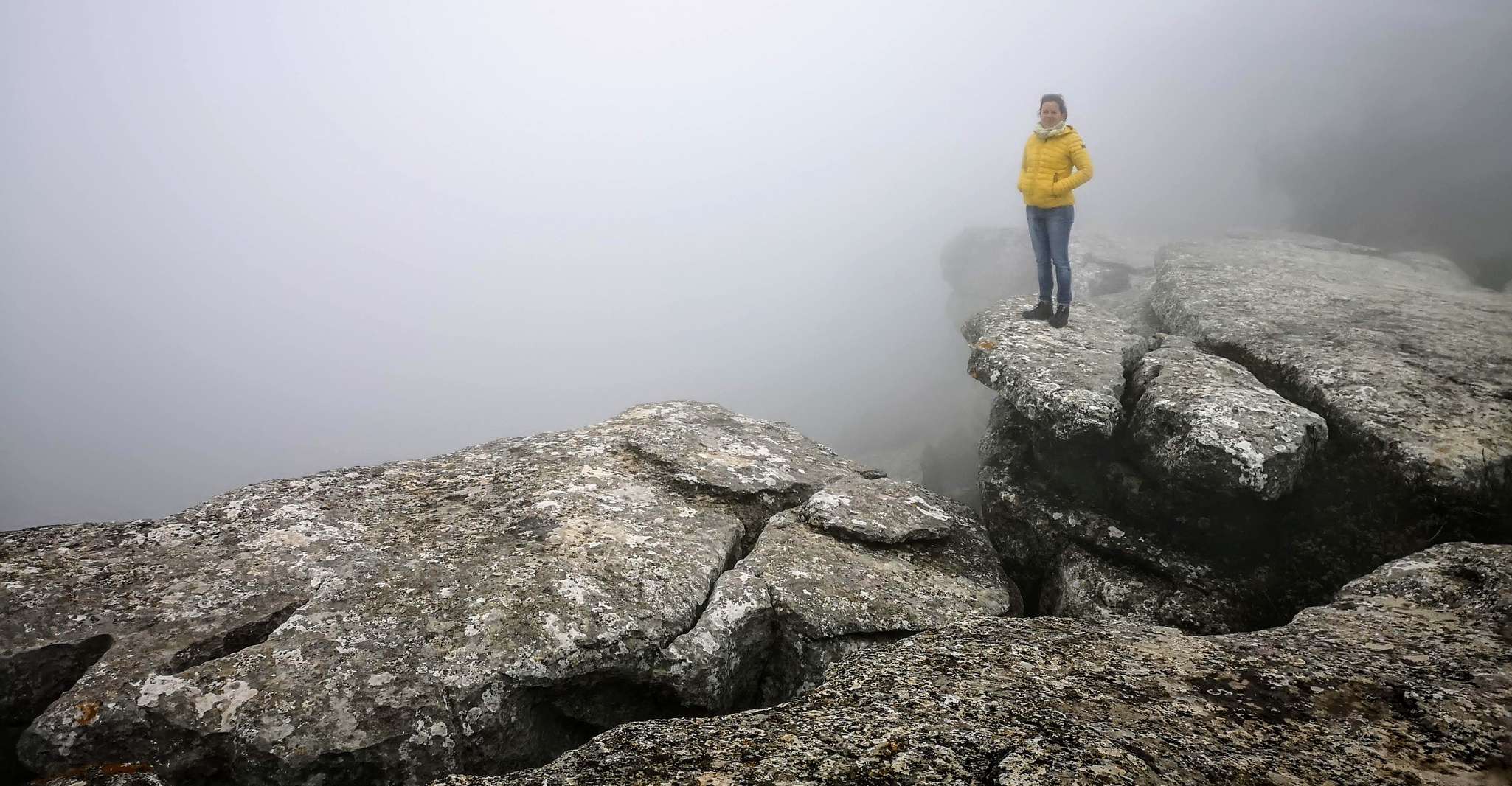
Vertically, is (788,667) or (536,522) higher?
(536,522)

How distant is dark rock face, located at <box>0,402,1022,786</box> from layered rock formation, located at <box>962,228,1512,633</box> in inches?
62.8

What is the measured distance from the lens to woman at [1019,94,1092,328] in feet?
38.5

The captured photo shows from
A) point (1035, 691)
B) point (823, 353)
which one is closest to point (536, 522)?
point (1035, 691)

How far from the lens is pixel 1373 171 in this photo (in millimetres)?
39875

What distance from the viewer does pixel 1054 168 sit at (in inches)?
473

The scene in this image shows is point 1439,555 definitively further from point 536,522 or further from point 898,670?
point 536,522

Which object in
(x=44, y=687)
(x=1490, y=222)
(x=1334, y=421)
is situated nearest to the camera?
(x=44, y=687)

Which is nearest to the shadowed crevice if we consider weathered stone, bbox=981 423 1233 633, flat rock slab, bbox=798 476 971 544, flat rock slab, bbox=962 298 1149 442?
flat rock slab, bbox=798 476 971 544

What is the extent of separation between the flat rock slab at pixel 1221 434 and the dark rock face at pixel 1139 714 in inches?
87.2

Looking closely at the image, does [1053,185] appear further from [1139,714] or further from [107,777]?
[107,777]

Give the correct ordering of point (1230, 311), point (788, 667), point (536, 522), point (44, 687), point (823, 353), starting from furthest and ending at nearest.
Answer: point (823, 353), point (1230, 311), point (536, 522), point (788, 667), point (44, 687)

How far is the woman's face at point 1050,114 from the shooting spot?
11688 mm

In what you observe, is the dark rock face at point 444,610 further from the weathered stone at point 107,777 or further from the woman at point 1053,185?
the woman at point 1053,185

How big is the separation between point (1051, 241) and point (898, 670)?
10.00 meters
